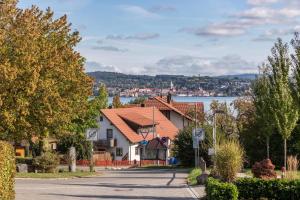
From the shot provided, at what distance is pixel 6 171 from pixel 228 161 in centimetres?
982

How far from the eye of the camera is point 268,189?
2259cm

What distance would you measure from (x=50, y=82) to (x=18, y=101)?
125 inches

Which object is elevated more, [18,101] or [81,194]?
[18,101]

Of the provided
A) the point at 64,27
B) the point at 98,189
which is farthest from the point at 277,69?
the point at 64,27

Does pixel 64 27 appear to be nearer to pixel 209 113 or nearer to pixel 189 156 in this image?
pixel 189 156

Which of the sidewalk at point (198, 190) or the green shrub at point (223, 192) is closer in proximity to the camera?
the green shrub at point (223, 192)

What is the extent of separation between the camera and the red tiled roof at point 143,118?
80438mm

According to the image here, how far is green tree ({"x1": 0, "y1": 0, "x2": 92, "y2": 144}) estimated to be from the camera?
3120cm

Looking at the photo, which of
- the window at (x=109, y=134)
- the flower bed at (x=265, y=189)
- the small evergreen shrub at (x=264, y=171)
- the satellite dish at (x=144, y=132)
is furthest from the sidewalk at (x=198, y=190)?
the satellite dish at (x=144, y=132)

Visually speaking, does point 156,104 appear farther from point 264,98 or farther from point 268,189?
point 268,189

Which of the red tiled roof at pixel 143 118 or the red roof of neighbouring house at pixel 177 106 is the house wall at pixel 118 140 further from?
the red roof of neighbouring house at pixel 177 106

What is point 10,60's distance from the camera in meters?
31.7

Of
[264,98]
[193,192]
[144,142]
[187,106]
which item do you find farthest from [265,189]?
[187,106]

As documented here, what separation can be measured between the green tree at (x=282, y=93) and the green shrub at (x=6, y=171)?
15.5 meters
